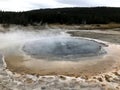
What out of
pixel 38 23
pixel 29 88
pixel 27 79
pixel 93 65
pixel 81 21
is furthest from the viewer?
pixel 81 21

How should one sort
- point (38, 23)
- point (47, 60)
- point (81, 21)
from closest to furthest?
point (47, 60), point (38, 23), point (81, 21)

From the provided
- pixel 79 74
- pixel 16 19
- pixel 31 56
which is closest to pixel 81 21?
pixel 16 19

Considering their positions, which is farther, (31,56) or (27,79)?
(31,56)

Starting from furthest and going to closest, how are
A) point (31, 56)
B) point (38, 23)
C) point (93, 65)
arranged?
point (38, 23) → point (31, 56) → point (93, 65)

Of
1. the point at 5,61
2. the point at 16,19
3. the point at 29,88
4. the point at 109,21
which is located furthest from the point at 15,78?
the point at 109,21

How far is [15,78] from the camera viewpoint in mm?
16031

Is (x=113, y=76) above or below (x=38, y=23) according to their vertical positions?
above

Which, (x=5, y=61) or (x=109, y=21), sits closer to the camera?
(x=5, y=61)

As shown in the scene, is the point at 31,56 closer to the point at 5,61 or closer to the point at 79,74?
the point at 5,61

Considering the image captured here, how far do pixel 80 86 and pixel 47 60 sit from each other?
18.9ft

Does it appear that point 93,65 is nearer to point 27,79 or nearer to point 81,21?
point 27,79

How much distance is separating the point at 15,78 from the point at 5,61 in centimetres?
446

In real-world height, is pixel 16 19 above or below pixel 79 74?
below

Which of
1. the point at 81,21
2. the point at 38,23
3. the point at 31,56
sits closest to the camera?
the point at 31,56
